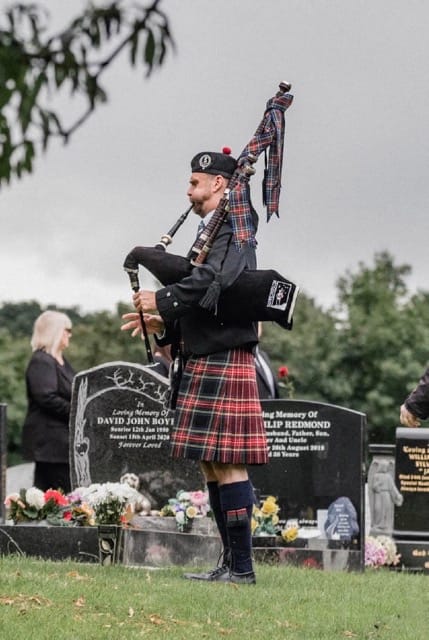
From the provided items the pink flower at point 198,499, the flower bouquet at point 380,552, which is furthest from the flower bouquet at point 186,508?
the flower bouquet at point 380,552

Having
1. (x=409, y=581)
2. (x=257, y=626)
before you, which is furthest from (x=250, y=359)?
(x=409, y=581)

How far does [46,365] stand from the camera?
11.5 metres

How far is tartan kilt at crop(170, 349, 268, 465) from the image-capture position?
282 inches

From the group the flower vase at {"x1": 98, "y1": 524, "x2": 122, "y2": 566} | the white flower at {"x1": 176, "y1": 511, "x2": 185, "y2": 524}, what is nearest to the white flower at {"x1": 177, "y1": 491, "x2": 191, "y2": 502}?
the white flower at {"x1": 176, "y1": 511, "x2": 185, "y2": 524}

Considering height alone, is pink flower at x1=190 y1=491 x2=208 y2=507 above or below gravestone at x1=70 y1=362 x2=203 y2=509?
below

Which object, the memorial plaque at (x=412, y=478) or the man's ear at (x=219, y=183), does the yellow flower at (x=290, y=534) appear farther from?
the man's ear at (x=219, y=183)

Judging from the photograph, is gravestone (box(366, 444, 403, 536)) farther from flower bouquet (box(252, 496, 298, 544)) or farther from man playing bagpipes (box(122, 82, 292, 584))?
man playing bagpipes (box(122, 82, 292, 584))

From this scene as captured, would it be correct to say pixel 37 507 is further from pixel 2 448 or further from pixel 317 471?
pixel 2 448

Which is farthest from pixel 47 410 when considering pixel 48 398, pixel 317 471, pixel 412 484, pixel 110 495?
pixel 412 484

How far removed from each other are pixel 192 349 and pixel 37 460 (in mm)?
4726

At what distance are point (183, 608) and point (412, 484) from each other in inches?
214

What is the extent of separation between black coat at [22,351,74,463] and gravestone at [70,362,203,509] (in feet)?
2.24

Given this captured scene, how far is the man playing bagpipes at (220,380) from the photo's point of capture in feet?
23.3

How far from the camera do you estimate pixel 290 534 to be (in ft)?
31.6
